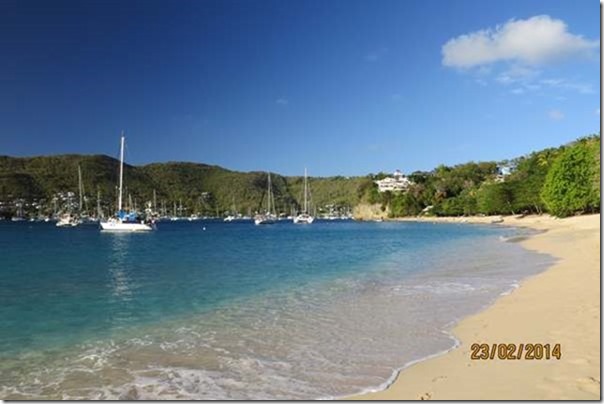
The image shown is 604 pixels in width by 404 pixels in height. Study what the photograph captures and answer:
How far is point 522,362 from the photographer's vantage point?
22.4 ft

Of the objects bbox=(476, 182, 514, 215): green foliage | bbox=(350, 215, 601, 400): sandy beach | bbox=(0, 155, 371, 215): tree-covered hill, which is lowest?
bbox=(350, 215, 601, 400): sandy beach

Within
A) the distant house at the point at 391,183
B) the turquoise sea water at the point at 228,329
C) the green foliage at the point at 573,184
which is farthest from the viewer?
the distant house at the point at 391,183

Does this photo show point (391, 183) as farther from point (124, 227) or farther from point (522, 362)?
point (522, 362)

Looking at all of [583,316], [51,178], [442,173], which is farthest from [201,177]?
[583,316]

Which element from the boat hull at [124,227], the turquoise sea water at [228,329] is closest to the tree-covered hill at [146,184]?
the boat hull at [124,227]

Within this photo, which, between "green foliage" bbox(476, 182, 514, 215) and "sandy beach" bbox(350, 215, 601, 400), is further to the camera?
"green foliage" bbox(476, 182, 514, 215)

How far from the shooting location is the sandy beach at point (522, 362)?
18.7 ft

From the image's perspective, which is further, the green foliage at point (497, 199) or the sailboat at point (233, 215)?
the sailboat at point (233, 215)

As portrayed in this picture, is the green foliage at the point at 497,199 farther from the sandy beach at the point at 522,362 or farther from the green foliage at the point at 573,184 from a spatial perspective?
the sandy beach at the point at 522,362

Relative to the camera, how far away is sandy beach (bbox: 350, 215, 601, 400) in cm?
570

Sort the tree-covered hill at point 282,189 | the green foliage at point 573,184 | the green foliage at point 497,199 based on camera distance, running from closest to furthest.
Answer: the green foliage at point 573,184 < the tree-covered hill at point 282,189 < the green foliage at point 497,199

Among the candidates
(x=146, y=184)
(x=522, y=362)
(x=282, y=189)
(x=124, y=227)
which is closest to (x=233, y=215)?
(x=282, y=189)

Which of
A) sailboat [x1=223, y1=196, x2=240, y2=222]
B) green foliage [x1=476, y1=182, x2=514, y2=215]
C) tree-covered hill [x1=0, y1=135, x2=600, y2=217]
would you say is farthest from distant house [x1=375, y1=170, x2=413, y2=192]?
green foliage [x1=476, y1=182, x2=514, y2=215]

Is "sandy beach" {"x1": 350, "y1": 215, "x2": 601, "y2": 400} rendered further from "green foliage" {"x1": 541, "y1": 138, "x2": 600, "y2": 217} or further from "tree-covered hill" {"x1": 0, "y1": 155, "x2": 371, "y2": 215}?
"tree-covered hill" {"x1": 0, "y1": 155, "x2": 371, "y2": 215}
